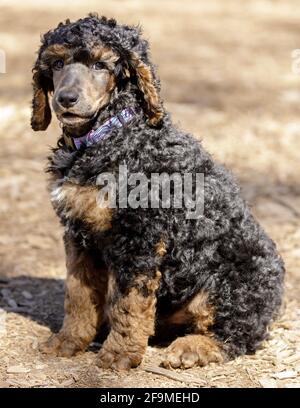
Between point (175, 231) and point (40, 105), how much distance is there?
1306 millimetres

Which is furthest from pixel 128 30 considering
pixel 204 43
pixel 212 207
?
pixel 204 43

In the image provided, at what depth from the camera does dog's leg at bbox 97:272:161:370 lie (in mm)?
4512

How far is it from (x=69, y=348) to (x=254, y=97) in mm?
7220

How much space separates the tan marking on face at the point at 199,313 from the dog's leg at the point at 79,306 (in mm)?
545

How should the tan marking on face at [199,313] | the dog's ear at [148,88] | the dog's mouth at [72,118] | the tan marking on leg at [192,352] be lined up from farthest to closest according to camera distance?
1. the tan marking on face at [199,313]
2. the tan marking on leg at [192,352]
3. the dog's ear at [148,88]
4. the dog's mouth at [72,118]

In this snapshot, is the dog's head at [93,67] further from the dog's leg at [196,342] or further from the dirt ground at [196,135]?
the dirt ground at [196,135]

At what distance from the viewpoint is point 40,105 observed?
5.05 metres

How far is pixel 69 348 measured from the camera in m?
4.91

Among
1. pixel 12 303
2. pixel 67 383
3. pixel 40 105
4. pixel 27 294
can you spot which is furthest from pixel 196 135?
pixel 67 383

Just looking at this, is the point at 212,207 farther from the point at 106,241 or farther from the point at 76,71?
the point at 76,71

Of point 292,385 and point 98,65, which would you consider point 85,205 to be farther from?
point 292,385

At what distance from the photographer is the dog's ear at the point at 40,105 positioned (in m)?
4.96

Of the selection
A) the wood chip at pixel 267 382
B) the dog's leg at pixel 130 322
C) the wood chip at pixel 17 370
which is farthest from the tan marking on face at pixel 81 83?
the wood chip at pixel 267 382

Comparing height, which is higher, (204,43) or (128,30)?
(204,43)
